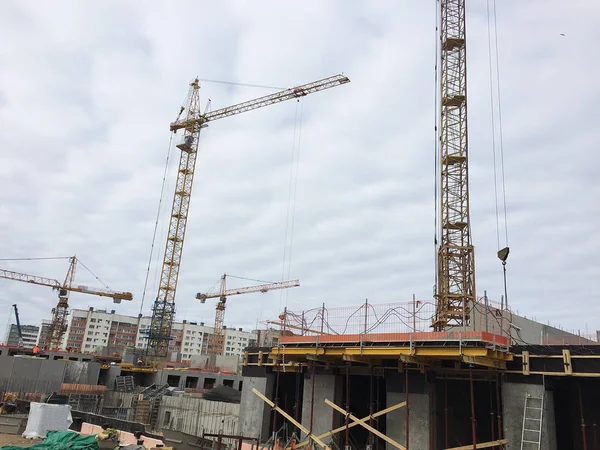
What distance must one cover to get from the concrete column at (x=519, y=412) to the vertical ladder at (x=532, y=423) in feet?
0.49

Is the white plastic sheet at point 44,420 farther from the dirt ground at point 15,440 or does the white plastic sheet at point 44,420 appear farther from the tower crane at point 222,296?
the tower crane at point 222,296

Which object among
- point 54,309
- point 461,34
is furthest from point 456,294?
point 54,309

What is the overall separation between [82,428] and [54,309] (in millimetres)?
84597

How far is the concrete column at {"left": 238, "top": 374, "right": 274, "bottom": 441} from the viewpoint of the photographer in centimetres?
2364

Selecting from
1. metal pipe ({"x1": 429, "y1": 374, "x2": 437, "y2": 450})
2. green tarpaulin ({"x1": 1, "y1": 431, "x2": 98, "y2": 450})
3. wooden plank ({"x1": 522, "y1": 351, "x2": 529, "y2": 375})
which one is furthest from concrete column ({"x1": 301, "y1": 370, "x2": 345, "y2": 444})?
green tarpaulin ({"x1": 1, "y1": 431, "x2": 98, "y2": 450})

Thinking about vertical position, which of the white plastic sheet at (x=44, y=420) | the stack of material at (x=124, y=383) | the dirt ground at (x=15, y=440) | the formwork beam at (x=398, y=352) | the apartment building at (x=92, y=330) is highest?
the apartment building at (x=92, y=330)

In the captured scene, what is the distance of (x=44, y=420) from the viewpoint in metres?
23.2

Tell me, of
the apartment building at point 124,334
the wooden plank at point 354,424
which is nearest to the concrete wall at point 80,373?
the wooden plank at point 354,424

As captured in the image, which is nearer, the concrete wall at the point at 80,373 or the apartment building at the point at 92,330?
the concrete wall at the point at 80,373

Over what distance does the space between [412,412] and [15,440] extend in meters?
17.6

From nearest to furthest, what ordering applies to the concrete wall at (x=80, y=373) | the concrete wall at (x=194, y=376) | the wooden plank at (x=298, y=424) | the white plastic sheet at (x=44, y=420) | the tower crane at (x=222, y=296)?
the wooden plank at (x=298, y=424) < the white plastic sheet at (x=44, y=420) < the concrete wall at (x=80, y=373) < the concrete wall at (x=194, y=376) < the tower crane at (x=222, y=296)

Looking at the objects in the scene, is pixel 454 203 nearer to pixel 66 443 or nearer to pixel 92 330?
pixel 66 443

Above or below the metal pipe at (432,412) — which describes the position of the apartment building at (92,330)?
above

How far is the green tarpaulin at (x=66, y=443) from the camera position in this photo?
1661 cm
